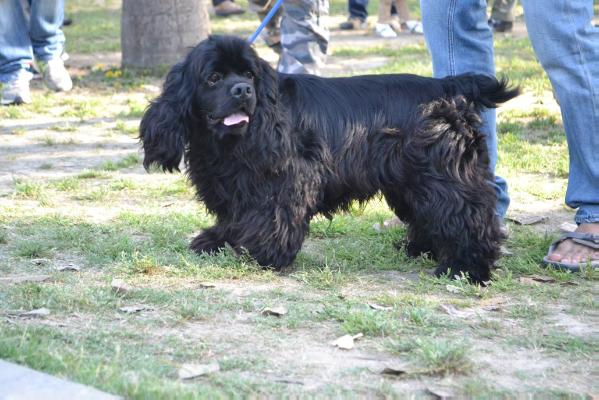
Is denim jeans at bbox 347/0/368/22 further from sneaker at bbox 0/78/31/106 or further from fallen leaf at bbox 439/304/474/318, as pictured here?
fallen leaf at bbox 439/304/474/318

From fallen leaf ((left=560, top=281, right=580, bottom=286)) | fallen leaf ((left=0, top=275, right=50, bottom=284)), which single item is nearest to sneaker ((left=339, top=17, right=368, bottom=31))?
fallen leaf ((left=560, top=281, right=580, bottom=286))

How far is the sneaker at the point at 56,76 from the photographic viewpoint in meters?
8.71

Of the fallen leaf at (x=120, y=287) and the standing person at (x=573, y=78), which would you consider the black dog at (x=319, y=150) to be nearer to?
the standing person at (x=573, y=78)

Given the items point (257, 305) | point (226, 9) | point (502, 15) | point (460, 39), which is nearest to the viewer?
point (257, 305)

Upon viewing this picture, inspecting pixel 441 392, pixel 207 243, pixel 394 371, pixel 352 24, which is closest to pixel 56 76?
pixel 207 243

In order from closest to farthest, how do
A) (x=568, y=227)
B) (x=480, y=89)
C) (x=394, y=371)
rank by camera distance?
(x=394, y=371)
(x=480, y=89)
(x=568, y=227)

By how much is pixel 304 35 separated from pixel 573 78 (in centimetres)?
355

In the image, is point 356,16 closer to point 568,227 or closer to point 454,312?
point 568,227

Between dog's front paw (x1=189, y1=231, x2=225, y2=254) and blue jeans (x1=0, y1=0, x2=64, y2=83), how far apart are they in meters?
4.42

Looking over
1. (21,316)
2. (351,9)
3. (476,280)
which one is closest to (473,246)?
(476,280)

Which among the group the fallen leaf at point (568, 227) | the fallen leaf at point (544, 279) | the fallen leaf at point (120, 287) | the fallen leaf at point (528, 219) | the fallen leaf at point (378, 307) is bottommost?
the fallen leaf at point (528, 219)

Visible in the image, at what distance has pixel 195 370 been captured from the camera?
2914 mm

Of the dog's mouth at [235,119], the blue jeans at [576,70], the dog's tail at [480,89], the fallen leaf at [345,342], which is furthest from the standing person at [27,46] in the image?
the fallen leaf at [345,342]

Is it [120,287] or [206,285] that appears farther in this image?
[206,285]
